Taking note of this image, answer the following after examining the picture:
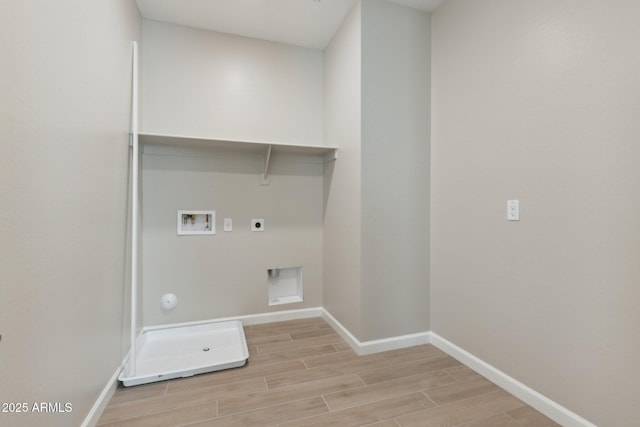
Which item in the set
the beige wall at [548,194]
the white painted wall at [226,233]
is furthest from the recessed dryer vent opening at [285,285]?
the beige wall at [548,194]

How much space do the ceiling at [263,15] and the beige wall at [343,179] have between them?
16 cm

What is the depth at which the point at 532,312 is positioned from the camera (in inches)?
62.4

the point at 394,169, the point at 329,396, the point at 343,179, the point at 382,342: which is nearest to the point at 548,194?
the point at 394,169

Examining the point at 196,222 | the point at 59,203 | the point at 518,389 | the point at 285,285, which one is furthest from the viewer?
the point at 285,285

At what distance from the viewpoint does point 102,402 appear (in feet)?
5.07

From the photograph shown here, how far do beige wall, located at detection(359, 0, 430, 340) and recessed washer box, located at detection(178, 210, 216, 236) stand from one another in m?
1.41

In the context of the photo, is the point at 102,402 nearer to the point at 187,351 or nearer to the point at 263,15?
the point at 187,351

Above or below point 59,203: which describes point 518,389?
below

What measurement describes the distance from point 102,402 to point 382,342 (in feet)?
5.98

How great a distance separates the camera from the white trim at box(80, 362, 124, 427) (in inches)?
55.1

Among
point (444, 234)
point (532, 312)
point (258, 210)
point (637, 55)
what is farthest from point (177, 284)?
point (637, 55)

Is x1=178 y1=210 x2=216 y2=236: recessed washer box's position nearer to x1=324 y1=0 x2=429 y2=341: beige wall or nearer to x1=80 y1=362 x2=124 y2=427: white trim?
A: x1=80 y1=362 x2=124 y2=427: white trim

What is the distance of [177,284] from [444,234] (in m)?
2.32

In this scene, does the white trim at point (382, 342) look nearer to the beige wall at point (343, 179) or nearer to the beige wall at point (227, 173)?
the beige wall at point (343, 179)
